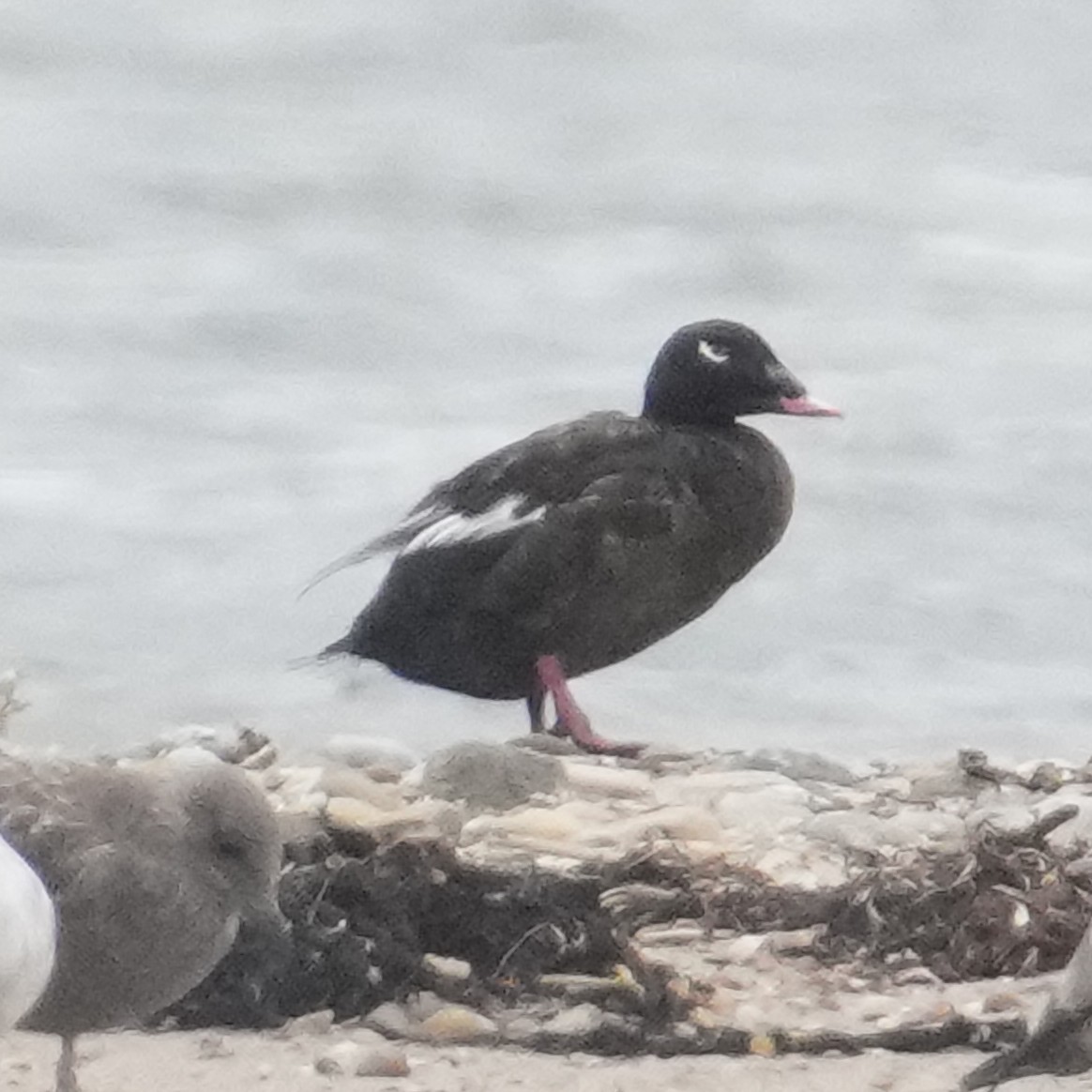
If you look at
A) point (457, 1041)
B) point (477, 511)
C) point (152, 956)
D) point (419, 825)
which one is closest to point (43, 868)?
point (152, 956)

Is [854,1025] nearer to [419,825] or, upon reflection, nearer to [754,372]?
[419,825]

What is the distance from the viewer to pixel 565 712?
563 cm

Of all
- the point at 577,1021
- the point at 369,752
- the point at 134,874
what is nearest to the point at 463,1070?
the point at 577,1021

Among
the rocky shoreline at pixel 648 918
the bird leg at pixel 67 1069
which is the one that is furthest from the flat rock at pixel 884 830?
the bird leg at pixel 67 1069

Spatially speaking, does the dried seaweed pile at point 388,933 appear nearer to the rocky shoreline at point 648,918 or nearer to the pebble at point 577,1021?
the rocky shoreline at point 648,918

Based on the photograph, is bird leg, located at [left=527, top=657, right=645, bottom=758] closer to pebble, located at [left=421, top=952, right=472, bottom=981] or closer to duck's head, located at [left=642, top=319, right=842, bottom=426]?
duck's head, located at [left=642, top=319, right=842, bottom=426]

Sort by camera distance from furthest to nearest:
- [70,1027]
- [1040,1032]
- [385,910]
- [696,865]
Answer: [696,865] → [385,910] → [70,1027] → [1040,1032]

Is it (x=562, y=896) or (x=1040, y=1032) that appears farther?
(x=562, y=896)

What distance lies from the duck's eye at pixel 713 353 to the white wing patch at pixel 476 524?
0.48m

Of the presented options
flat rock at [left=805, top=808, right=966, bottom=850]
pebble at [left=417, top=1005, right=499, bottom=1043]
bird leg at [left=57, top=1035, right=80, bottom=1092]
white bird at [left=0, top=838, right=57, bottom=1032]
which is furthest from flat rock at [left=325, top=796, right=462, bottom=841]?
white bird at [left=0, top=838, right=57, bottom=1032]

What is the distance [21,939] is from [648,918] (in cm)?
119

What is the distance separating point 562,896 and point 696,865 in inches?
14.0

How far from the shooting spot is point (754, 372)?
5676 millimetres

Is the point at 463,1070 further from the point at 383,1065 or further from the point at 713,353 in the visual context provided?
the point at 713,353
